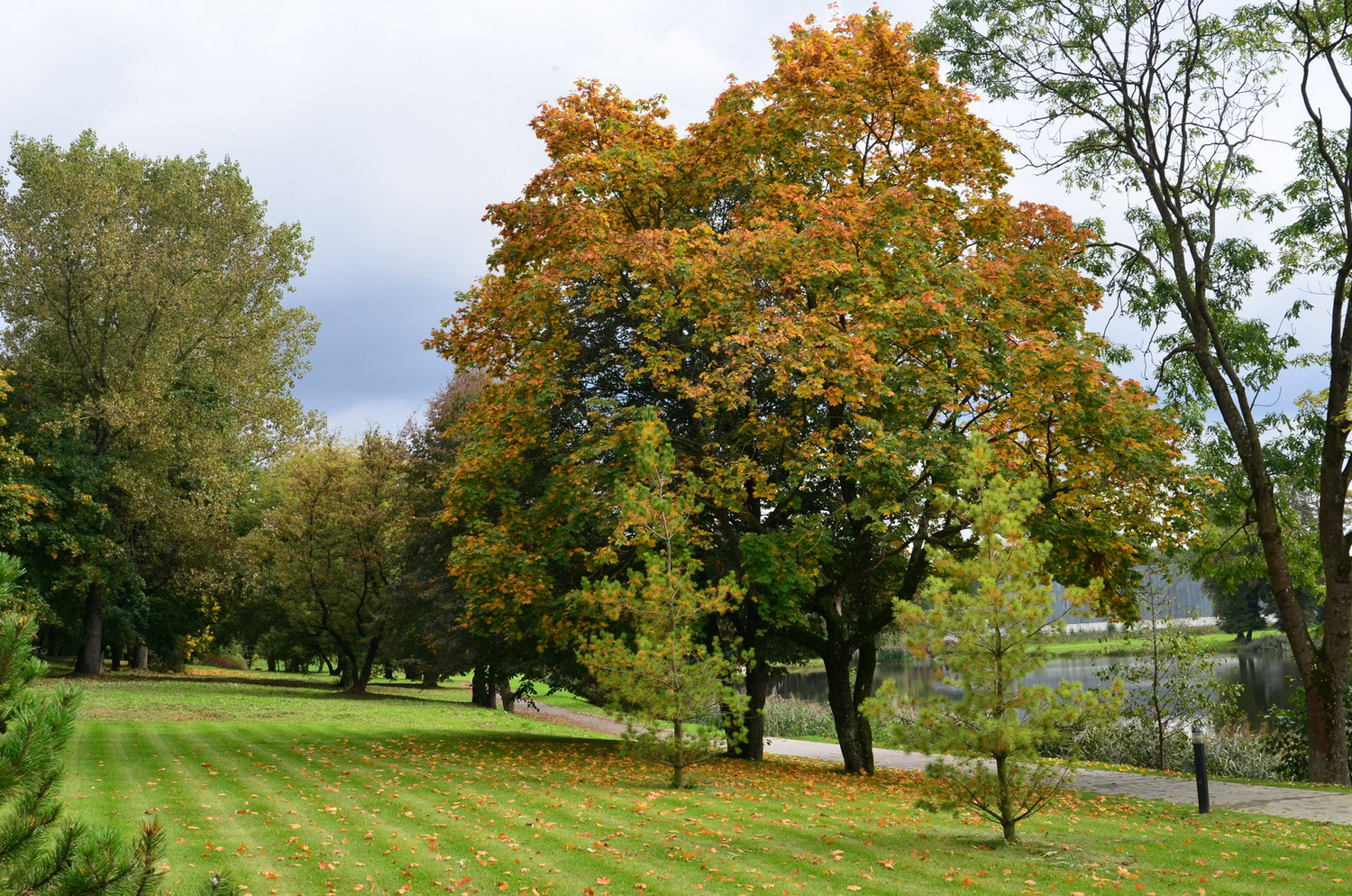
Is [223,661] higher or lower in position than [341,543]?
lower

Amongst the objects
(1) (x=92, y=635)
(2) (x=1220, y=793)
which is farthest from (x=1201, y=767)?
(1) (x=92, y=635)

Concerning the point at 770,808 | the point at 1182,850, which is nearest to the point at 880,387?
the point at 770,808

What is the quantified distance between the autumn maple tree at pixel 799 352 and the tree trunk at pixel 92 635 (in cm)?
2131

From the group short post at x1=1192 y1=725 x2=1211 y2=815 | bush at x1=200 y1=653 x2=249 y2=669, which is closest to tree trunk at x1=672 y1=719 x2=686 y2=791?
short post at x1=1192 y1=725 x2=1211 y2=815

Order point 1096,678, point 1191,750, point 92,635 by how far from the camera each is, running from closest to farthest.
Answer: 1. point 1191,750
2. point 92,635
3. point 1096,678

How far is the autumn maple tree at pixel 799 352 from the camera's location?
1448 cm

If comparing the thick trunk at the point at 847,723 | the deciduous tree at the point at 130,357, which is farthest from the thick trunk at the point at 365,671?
the thick trunk at the point at 847,723

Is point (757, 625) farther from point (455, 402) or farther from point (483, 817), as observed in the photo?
point (455, 402)

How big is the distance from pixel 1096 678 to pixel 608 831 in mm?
28631

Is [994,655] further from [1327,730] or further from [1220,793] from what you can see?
[1327,730]

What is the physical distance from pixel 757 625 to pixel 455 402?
1461 centimetres

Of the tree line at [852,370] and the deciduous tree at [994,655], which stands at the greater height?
the tree line at [852,370]

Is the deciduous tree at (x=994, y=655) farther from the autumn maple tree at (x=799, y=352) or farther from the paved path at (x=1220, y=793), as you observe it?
the autumn maple tree at (x=799, y=352)

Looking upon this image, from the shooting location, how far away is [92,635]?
106 feet
